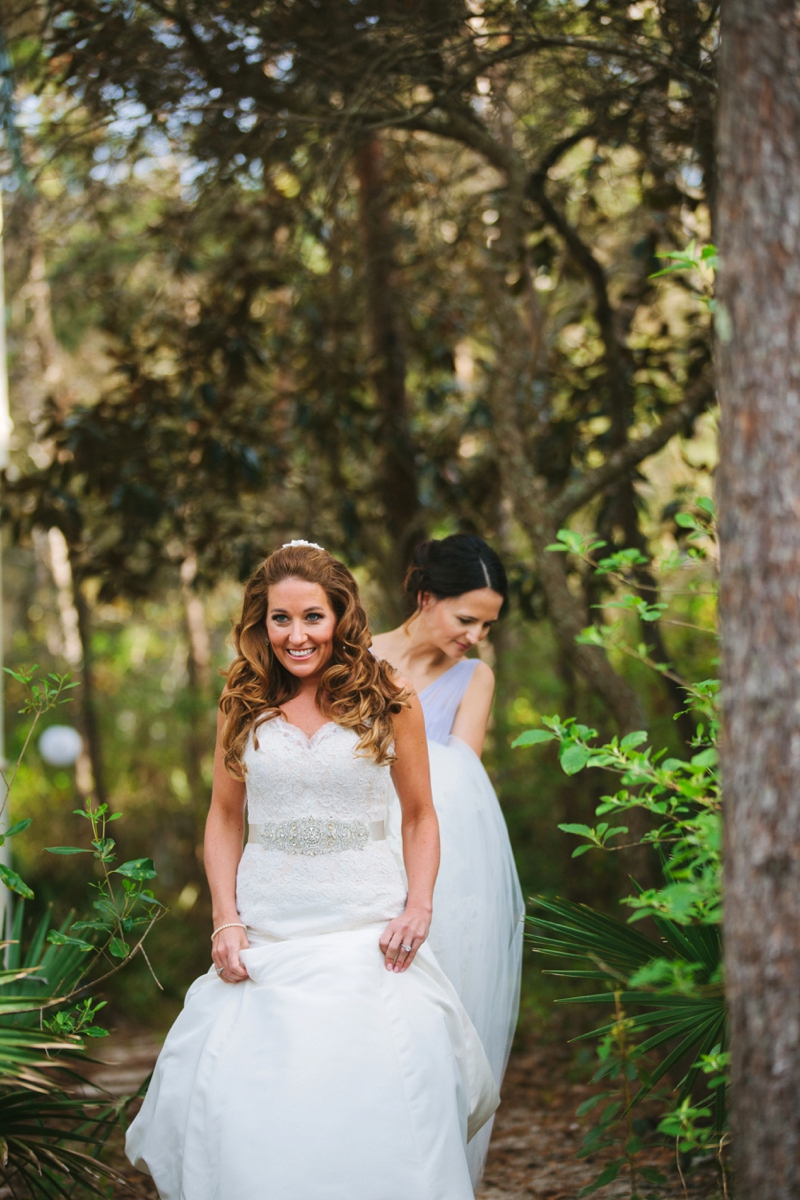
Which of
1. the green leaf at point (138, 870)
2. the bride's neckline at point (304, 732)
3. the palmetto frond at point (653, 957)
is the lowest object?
the palmetto frond at point (653, 957)

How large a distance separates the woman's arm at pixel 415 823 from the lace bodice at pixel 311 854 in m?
0.07

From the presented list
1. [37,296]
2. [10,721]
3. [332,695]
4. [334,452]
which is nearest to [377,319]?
[334,452]

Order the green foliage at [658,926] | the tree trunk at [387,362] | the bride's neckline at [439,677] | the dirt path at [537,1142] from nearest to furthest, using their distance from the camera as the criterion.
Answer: the green foliage at [658,926]
the dirt path at [537,1142]
the bride's neckline at [439,677]
the tree trunk at [387,362]

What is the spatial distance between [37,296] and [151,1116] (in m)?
8.18

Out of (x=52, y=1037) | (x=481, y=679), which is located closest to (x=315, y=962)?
(x=52, y=1037)

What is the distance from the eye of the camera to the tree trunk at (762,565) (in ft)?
6.78

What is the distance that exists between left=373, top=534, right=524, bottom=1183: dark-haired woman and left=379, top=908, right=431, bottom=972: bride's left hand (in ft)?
2.35

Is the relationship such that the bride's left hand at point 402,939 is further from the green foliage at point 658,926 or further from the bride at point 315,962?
the green foliage at point 658,926

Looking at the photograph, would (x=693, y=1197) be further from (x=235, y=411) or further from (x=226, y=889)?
(x=235, y=411)

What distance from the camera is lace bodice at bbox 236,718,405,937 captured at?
10.1 feet

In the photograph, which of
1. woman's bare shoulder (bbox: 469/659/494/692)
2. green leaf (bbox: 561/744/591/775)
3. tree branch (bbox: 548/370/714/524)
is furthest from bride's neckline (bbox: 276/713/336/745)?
tree branch (bbox: 548/370/714/524)

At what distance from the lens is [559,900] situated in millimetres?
3342

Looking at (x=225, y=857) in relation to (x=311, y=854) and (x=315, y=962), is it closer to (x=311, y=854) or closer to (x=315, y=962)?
(x=311, y=854)

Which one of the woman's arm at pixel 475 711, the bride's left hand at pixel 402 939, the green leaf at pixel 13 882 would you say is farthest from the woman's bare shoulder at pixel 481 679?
the green leaf at pixel 13 882
